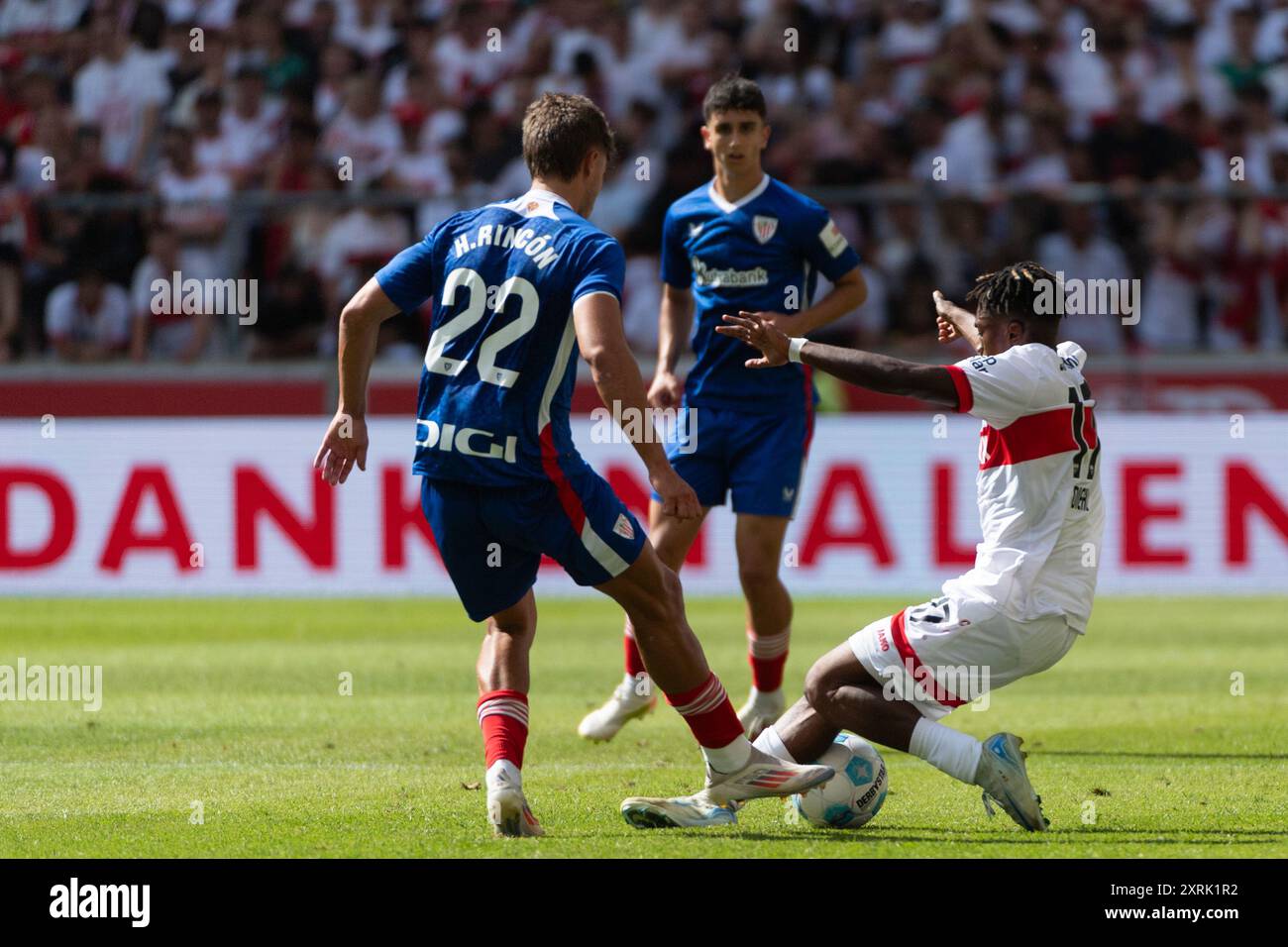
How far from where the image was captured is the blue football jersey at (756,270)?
8.59 meters

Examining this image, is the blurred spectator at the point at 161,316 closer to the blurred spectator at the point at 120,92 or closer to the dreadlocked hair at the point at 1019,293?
the blurred spectator at the point at 120,92

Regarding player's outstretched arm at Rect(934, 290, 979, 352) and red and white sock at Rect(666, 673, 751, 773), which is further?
player's outstretched arm at Rect(934, 290, 979, 352)

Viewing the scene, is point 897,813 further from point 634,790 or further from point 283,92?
point 283,92

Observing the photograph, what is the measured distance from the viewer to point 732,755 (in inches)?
234

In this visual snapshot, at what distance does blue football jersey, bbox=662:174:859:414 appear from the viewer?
28.2 ft

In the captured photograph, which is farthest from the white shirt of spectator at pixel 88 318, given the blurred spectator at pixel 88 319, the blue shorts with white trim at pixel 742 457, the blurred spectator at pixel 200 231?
the blue shorts with white trim at pixel 742 457

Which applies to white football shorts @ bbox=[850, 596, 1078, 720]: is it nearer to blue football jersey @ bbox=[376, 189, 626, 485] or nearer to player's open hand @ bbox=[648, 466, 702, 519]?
player's open hand @ bbox=[648, 466, 702, 519]

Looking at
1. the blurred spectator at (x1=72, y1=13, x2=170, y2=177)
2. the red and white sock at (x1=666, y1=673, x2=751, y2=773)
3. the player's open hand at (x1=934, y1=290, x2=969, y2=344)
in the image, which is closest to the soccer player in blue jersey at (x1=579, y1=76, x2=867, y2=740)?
the player's open hand at (x1=934, y1=290, x2=969, y2=344)

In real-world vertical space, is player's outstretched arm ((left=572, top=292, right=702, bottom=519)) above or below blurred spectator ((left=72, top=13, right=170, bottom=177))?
below

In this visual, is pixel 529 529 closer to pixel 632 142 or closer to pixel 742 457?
pixel 742 457

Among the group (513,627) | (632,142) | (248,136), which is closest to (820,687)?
(513,627)

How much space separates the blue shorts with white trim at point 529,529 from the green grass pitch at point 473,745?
0.85 meters

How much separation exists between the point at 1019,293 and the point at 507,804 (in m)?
2.41

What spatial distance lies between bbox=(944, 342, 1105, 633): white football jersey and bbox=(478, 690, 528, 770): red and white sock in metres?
1.52
